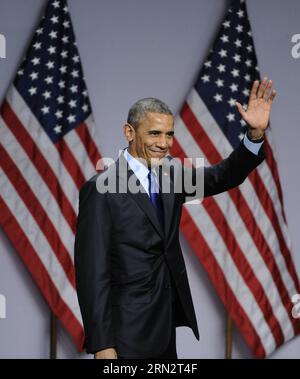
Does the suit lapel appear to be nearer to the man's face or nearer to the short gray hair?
the man's face

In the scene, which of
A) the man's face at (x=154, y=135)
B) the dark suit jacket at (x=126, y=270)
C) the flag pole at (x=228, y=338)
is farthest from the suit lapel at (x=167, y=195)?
the flag pole at (x=228, y=338)

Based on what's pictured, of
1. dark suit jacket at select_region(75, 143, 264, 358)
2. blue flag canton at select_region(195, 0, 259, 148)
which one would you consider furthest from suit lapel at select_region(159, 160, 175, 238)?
blue flag canton at select_region(195, 0, 259, 148)

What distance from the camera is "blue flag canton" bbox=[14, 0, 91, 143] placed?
374 cm

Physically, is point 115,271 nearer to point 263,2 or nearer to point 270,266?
point 270,266

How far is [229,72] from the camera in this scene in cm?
390

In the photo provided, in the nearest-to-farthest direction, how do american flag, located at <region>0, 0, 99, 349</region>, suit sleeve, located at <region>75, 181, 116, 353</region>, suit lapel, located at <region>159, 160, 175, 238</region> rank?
suit sleeve, located at <region>75, 181, 116, 353</region> → suit lapel, located at <region>159, 160, 175, 238</region> → american flag, located at <region>0, 0, 99, 349</region>

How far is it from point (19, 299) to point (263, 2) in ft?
7.16

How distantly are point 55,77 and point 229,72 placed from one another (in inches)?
38.0

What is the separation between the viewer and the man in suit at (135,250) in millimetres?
2158

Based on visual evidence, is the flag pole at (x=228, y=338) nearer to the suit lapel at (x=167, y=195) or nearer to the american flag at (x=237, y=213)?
the american flag at (x=237, y=213)

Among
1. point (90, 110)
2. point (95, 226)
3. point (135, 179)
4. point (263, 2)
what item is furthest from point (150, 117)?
point (263, 2)

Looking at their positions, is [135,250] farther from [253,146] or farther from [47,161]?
[47,161]

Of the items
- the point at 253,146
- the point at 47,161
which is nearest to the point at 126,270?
the point at 253,146

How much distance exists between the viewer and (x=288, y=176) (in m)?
4.07
